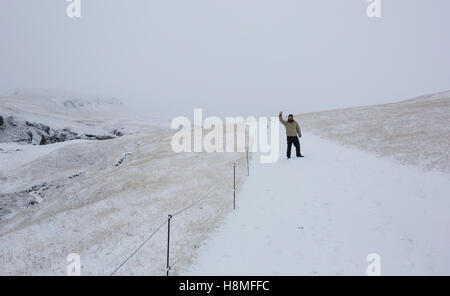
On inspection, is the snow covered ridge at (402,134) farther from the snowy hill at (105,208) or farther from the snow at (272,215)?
the snowy hill at (105,208)

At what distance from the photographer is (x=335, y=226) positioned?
10609 millimetres

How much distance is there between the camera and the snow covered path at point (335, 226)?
8.40 metres

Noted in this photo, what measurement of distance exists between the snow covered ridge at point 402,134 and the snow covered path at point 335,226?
3.27 meters

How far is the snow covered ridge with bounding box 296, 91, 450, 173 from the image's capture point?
19641mm

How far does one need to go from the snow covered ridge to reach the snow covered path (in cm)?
327

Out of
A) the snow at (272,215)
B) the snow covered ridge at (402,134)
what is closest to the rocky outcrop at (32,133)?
the snow at (272,215)

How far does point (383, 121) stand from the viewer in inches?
1363

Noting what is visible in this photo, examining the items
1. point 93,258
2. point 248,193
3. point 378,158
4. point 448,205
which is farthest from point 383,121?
point 93,258

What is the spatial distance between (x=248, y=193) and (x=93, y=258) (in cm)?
879

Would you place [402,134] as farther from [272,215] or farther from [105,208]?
[105,208]

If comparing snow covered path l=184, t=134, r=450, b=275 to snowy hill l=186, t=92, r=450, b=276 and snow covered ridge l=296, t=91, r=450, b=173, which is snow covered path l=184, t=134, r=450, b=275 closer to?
snowy hill l=186, t=92, r=450, b=276

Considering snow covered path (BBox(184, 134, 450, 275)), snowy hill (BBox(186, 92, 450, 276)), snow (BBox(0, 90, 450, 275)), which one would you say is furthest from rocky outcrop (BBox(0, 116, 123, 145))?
snow covered path (BBox(184, 134, 450, 275))

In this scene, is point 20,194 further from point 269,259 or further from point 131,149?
point 269,259

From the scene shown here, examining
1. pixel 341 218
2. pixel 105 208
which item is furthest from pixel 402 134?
pixel 105 208
